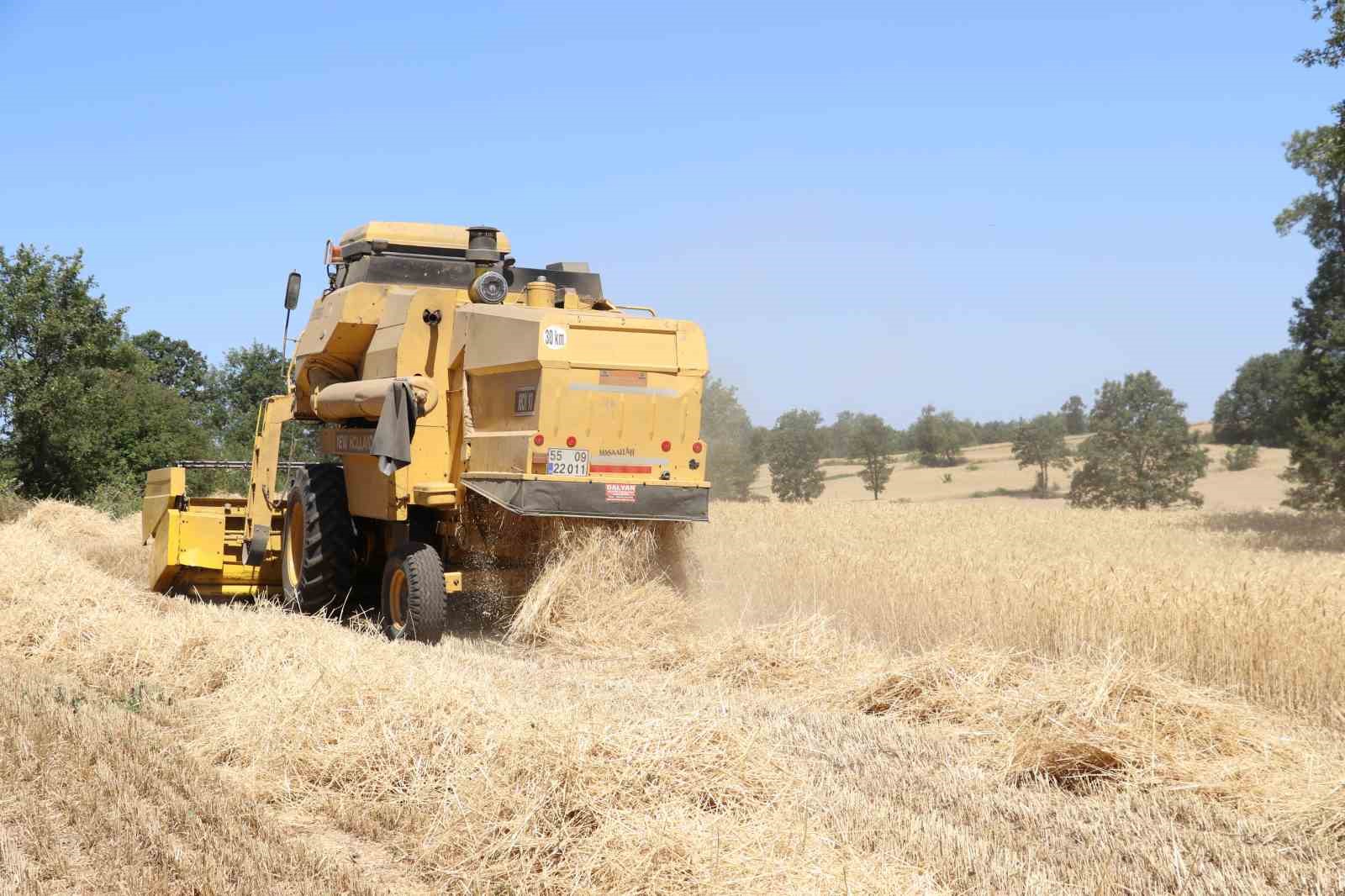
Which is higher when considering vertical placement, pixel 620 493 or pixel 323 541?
pixel 620 493

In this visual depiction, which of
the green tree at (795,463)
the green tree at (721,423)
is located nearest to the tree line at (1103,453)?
the green tree at (795,463)

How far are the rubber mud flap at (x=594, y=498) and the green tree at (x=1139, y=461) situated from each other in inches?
1651

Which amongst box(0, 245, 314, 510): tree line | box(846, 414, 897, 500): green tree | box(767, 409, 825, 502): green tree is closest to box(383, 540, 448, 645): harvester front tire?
box(0, 245, 314, 510): tree line

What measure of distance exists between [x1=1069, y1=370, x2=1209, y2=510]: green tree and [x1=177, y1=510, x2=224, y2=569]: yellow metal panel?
1645 inches

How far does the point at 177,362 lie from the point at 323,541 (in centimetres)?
5411

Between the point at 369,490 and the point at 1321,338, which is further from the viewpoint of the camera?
the point at 1321,338

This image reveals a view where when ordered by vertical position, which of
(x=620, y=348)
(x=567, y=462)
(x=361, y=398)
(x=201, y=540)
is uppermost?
(x=620, y=348)

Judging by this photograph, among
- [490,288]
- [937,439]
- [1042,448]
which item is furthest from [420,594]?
[937,439]

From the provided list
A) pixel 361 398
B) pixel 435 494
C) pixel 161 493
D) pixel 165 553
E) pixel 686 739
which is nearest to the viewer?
pixel 686 739

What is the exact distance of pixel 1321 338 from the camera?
2639 centimetres

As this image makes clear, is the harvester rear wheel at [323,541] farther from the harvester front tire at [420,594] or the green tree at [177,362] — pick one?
the green tree at [177,362]

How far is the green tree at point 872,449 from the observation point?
53.6 meters

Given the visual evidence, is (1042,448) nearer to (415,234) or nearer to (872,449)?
(872,449)

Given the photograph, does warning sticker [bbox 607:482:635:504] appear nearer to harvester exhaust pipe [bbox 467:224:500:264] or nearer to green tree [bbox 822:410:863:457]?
harvester exhaust pipe [bbox 467:224:500:264]
